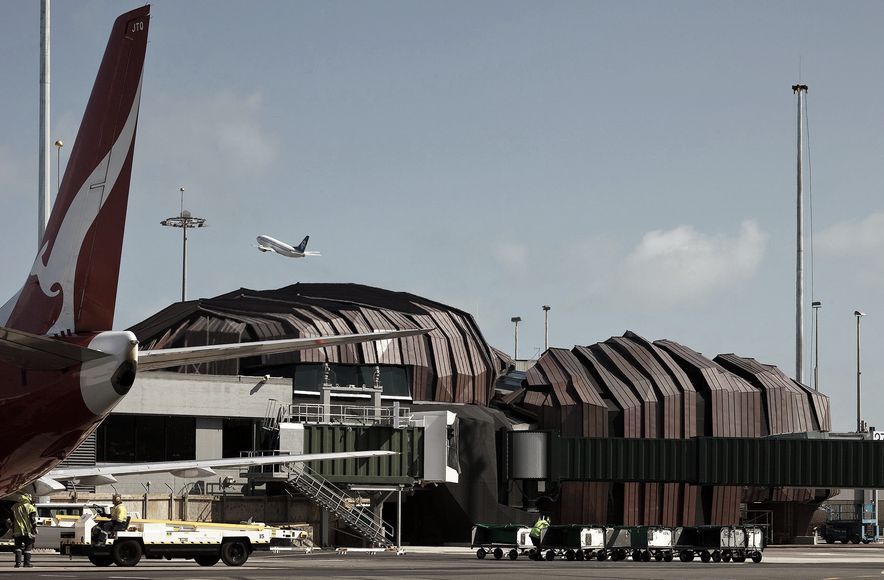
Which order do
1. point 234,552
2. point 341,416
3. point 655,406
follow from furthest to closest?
point 655,406
point 341,416
point 234,552

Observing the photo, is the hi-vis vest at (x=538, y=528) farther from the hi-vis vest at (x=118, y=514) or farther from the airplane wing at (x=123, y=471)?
the airplane wing at (x=123, y=471)

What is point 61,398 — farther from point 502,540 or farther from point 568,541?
point 502,540

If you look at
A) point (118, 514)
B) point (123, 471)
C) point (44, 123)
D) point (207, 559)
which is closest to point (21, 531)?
point (118, 514)

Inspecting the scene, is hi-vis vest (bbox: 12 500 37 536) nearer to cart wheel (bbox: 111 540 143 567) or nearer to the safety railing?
cart wheel (bbox: 111 540 143 567)

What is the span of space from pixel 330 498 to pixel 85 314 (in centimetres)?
4958

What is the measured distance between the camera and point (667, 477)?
3620 inches

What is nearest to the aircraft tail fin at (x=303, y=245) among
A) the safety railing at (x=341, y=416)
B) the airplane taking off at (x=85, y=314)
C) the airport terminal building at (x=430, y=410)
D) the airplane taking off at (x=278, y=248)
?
the airplane taking off at (x=278, y=248)

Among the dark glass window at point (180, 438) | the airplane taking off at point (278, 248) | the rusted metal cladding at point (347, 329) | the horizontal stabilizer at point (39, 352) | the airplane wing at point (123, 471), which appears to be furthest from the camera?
the airplane taking off at point (278, 248)

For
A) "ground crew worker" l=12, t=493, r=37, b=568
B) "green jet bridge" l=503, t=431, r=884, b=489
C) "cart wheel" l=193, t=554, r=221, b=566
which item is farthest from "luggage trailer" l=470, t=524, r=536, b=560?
"green jet bridge" l=503, t=431, r=884, b=489

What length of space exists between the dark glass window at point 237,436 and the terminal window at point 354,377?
6.70 m

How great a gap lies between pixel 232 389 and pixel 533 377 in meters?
30.8

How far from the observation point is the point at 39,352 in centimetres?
2103

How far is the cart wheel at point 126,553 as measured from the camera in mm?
43656

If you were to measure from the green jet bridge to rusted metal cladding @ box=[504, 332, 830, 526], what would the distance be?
3.88 m
